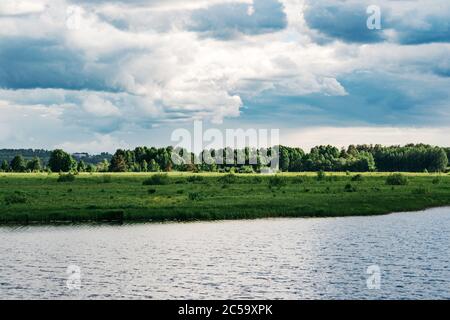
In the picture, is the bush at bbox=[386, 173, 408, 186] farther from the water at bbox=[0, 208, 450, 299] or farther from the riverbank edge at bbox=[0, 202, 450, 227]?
the water at bbox=[0, 208, 450, 299]

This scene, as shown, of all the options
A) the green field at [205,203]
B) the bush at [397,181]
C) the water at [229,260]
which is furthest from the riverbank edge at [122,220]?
the bush at [397,181]

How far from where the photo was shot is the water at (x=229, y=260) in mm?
33656

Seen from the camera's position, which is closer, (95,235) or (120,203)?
(95,235)

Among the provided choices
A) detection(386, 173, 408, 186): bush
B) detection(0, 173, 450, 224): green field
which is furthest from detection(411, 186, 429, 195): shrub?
detection(386, 173, 408, 186): bush

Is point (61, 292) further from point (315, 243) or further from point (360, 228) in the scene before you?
point (360, 228)

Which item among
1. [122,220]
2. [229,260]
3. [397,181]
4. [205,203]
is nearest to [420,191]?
[397,181]

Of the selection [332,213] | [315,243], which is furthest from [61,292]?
[332,213]

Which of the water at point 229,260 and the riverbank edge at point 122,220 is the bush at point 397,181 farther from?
the water at point 229,260

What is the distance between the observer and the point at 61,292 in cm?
3331

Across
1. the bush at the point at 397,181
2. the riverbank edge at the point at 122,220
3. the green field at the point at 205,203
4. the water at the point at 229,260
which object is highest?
the bush at the point at 397,181
